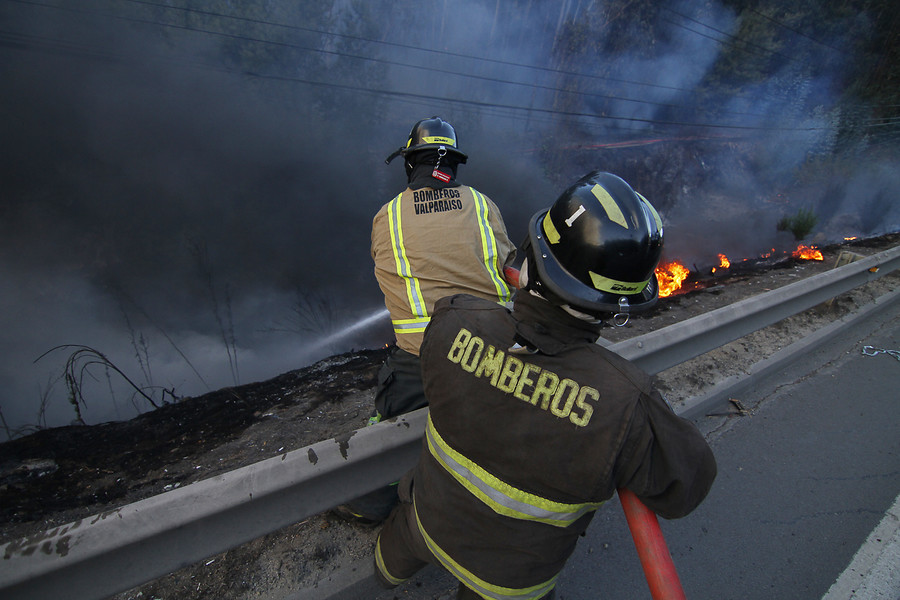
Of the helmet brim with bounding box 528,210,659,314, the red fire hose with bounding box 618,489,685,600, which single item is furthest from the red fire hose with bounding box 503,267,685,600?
the helmet brim with bounding box 528,210,659,314

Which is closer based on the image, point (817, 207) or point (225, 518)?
point (225, 518)

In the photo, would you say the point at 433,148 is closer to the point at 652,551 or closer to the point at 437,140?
the point at 437,140

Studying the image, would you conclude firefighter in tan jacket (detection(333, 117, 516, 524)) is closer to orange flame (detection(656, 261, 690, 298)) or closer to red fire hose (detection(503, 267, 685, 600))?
red fire hose (detection(503, 267, 685, 600))

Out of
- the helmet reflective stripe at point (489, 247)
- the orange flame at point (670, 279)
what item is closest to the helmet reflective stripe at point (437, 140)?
the helmet reflective stripe at point (489, 247)

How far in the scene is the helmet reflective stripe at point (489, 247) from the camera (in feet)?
6.64

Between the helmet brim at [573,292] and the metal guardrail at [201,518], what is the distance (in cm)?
74

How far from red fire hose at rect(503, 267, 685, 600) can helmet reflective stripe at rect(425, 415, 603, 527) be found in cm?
9

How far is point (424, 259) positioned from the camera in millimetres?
1931

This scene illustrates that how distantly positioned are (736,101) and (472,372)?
2043 cm

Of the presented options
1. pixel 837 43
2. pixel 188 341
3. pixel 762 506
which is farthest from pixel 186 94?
pixel 837 43

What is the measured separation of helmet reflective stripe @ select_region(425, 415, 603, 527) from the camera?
104cm

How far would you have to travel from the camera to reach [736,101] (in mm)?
16031

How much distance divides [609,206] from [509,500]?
2.74 ft

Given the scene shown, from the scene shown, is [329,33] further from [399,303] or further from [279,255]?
[399,303]
